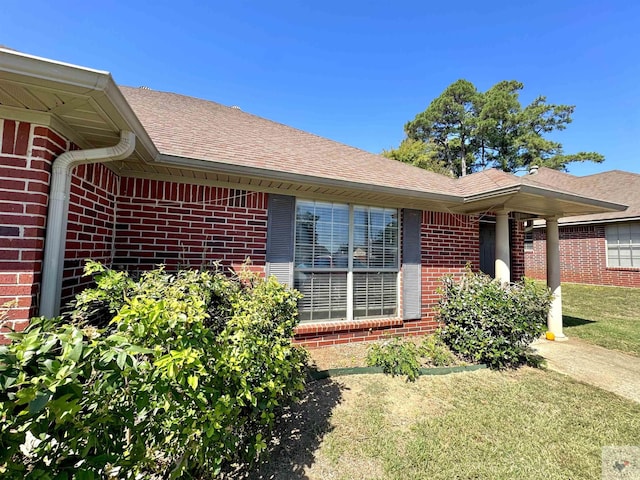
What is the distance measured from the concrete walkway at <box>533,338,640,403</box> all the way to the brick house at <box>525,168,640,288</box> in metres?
8.30

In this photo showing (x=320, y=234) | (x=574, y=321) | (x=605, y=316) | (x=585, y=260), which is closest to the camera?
(x=320, y=234)

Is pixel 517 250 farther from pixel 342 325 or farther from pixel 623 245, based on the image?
pixel 623 245

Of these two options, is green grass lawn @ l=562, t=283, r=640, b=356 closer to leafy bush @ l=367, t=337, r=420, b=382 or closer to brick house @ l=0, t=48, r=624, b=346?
brick house @ l=0, t=48, r=624, b=346

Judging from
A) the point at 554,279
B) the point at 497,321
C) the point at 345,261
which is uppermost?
the point at 345,261

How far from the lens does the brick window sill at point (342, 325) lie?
445 cm

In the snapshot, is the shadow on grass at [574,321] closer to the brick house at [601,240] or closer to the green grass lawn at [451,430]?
the green grass lawn at [451,430]

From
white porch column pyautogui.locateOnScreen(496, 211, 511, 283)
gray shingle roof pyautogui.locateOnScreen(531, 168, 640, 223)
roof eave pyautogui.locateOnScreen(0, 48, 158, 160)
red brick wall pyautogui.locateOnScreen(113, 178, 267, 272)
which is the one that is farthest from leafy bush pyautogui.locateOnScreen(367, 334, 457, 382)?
gray shingle roof pyautogui.locateOnScreen(531, 168, 640, 223)

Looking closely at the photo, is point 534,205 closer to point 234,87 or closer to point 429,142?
point 234,87

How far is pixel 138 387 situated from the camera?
130cm

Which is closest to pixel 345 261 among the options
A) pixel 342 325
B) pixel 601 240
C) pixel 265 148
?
pixel 342 325

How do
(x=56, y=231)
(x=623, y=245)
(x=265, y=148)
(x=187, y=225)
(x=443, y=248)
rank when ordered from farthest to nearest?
(x=623, y=245), (x=443, y=248), (x=265, y=148), (x=187, y=225), (x=56, y=231)

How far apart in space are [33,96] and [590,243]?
1970 centimetres

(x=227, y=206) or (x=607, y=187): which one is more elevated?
(x=607, y=187)

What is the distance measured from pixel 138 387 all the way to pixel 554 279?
765cm
